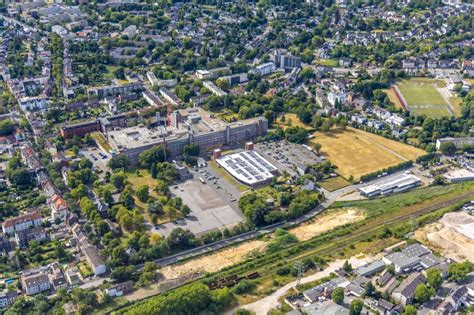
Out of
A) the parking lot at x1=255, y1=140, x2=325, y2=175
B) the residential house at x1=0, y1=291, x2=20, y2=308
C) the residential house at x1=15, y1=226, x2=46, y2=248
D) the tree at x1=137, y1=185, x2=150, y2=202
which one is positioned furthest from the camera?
the parking lot at x1=255, y1=140, x2=325, y2=175

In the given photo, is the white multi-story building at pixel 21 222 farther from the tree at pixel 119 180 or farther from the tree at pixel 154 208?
the tree at pixel 154 208

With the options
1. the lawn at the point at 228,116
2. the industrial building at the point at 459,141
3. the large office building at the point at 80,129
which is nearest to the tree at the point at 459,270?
the industrial building at the point at 459,141

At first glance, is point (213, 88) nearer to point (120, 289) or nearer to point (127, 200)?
point (127, 200)

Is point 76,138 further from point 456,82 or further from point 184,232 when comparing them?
point 456,82

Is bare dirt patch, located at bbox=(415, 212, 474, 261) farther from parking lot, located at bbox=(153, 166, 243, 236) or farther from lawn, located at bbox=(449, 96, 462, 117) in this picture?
lawn, located at bbox=(449, 96, 462, 117)

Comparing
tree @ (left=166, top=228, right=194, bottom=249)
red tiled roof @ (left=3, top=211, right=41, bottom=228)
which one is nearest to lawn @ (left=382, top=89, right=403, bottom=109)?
tree @ (left=166, top=228, right=194, bottom=249)

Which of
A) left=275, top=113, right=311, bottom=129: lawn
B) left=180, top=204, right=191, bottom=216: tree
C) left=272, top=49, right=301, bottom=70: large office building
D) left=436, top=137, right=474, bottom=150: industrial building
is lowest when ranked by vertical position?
left=180, top=204, right=191, bottom=216: tree
